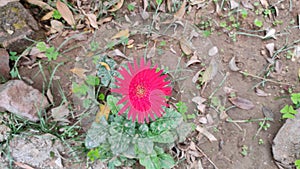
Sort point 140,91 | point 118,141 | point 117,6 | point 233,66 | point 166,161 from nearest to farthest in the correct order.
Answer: point 140,91 < point 118,141 < point 166,161 < point 233,66 < point 117,6

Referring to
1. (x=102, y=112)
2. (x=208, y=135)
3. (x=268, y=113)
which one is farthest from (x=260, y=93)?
(x=102, y=112)

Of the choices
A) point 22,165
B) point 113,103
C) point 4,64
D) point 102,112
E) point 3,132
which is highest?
point 4,64

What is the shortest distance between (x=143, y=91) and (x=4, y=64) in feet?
3.11

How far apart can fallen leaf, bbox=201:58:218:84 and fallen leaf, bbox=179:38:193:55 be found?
0.15m

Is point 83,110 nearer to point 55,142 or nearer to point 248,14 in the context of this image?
point 55,142

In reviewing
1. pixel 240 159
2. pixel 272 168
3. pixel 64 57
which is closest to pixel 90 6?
pixel 64 57

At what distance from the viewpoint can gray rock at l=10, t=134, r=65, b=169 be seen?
2.14 m

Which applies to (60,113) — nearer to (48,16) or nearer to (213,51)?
(48,16)

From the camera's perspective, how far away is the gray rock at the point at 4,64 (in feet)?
7.43

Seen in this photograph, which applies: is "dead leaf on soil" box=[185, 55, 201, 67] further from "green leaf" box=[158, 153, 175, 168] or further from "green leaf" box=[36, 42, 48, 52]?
"green leaf" box=[36, 42, 48, 52]

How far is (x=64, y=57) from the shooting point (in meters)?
2.40

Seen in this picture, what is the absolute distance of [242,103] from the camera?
2.39 metres

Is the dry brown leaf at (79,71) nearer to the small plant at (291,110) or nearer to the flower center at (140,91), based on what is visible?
the flower center at (140,91)

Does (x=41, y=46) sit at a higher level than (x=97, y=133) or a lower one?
higher
